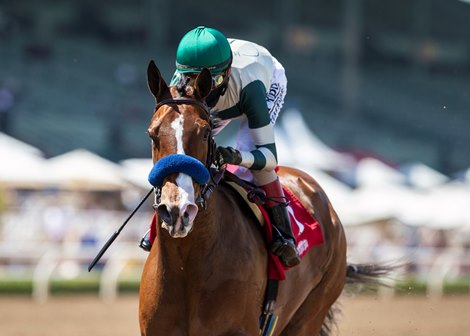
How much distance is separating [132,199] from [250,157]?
42.8 ft

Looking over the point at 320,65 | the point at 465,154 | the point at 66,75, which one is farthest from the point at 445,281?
the point at 320,65

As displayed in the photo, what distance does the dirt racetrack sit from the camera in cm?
960

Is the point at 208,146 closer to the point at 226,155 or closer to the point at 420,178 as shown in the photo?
the point at 226,155

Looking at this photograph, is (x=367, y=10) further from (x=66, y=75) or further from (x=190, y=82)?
(x=190, y=82)

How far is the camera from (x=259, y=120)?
451 centimetres

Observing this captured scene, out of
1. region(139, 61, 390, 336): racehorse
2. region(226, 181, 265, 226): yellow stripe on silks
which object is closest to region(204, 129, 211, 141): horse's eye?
region(139, 61, 390, 336): racehorse

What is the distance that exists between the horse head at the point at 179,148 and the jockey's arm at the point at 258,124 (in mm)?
401

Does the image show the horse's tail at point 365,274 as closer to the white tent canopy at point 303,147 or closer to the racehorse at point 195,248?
the racehorse at point 195,248

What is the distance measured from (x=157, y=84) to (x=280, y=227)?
1087 mm

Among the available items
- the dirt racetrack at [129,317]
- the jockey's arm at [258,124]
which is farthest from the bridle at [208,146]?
the dirt racetrack at [129,317]

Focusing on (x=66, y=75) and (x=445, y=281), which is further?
(x=66, y=75)

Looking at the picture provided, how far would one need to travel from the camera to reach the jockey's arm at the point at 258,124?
176 inches

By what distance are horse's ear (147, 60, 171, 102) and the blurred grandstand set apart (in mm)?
8913

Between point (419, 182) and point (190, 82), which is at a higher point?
point (190, 82)
